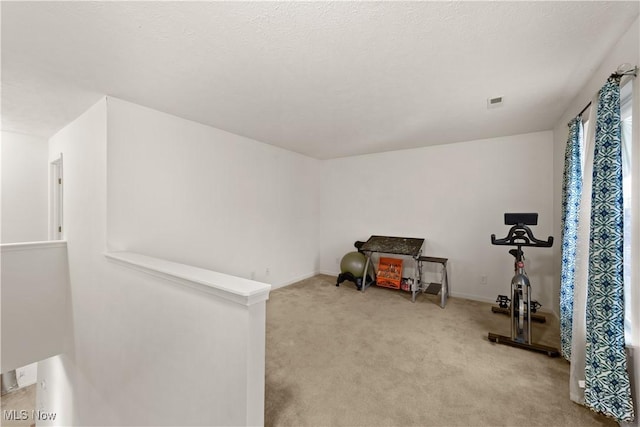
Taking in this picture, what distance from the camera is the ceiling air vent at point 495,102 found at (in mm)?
2531

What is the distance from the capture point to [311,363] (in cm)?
232

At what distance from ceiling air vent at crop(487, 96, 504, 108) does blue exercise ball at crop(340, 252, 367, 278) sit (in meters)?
2.90

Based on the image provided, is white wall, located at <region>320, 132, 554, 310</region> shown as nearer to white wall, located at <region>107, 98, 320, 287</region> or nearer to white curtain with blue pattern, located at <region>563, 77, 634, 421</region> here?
white wall, located at <region>107, 98, 320, 287</region>

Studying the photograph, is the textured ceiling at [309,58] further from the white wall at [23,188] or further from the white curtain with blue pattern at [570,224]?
the white wall at [23,188]

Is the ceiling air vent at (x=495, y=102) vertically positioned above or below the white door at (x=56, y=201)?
above

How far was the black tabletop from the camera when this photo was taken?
13.5 ft

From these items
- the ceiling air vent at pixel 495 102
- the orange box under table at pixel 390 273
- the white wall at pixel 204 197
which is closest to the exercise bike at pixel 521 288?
the ceiling air vent at pixel 495 102

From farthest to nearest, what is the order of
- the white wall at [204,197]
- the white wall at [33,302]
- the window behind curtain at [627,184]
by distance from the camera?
the white wall at [33,302] → the white wall at [204,197] → the window behind curtain at [627,184]

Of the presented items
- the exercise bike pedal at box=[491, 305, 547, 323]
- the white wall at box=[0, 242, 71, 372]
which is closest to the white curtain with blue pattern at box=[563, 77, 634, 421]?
the exercise bike pedal at box=[491, 305, 547, 323]

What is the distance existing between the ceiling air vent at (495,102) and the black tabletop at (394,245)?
2.18 m

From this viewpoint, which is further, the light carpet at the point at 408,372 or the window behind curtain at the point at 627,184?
the light carpet at the point at 408,372

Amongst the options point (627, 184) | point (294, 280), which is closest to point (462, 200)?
point (627, 184)

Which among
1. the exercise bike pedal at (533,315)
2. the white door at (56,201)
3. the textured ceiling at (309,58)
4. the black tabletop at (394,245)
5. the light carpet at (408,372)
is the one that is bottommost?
the light carpet at (408,372)

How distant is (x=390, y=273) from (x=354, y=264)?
621mm
